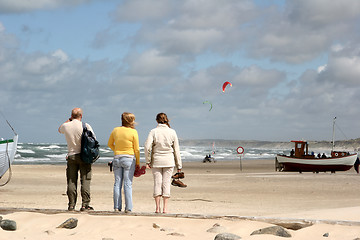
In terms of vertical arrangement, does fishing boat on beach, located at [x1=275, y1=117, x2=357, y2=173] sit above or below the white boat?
below

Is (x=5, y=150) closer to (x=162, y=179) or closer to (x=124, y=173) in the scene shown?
(x=124, y=173)

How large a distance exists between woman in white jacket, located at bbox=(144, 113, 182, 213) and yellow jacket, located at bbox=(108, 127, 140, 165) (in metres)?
0.21

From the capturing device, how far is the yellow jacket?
27.8 feet

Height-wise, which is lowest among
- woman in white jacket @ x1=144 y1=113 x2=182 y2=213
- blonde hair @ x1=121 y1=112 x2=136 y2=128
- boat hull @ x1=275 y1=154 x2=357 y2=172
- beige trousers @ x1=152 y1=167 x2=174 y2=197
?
boat hull @ x1=275 y1=154 x2=357 y2=172

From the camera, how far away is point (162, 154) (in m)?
8.54

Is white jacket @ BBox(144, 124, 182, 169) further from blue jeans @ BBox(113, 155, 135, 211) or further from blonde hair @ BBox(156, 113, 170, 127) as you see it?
blue jeans @ BBox(113, 155, 135, 211)

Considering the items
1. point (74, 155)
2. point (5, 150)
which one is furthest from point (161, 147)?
point (5, 150)

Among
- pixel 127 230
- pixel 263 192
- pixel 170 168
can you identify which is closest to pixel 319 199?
pixel 263 192

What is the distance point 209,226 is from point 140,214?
3.98ft

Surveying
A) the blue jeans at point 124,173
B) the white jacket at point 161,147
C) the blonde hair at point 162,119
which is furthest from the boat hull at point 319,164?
→ the blue jeans at point 124,173

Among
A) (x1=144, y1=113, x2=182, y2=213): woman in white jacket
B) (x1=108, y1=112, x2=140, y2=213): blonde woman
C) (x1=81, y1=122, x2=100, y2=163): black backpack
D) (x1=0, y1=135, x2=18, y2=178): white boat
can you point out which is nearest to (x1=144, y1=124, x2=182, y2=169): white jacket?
(x1=144, y1=113, x2=182, y2=213): woman in white jacket

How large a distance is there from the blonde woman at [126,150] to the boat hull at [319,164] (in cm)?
2621

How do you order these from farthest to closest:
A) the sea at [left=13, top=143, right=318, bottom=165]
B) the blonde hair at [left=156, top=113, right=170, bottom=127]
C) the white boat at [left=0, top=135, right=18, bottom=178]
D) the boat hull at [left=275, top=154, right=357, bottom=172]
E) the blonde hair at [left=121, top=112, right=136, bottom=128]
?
the sea at [left=13, top=143, right=318, bottom=165], the boat hull at [left=275, top=154, right=357, bottom=172], the white boat at [left=0, top=135, right=18, bottom=178], the blonde hair at [left=156, top=113, right=170, bottom=127], the blonde hair at [left=121, top=112, right=136, bottom=128]

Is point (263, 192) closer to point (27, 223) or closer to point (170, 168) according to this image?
point (170, 168)
